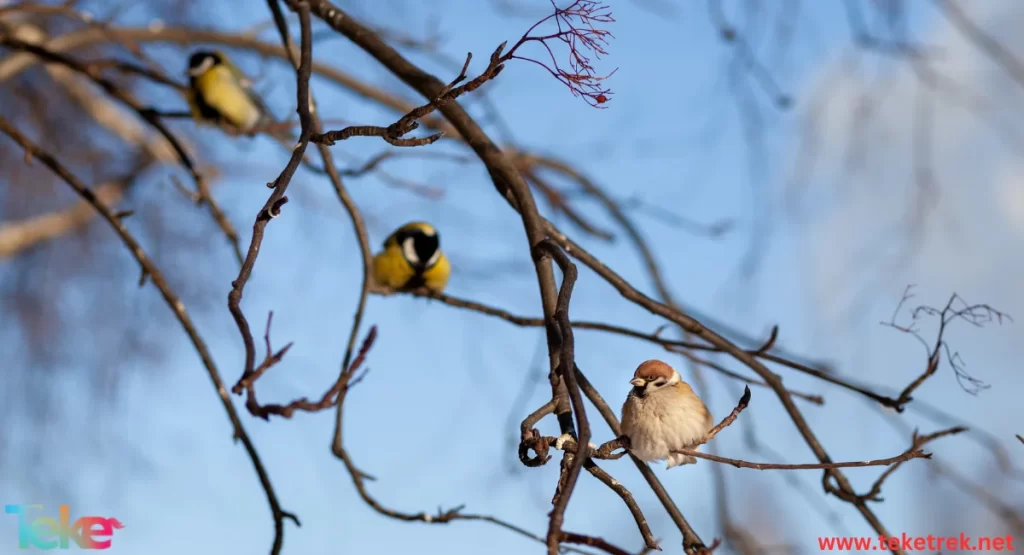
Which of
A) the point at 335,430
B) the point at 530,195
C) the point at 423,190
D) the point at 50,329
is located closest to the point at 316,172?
the point at 423,190

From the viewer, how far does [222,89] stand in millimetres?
3916

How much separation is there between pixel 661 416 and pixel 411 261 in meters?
2.87

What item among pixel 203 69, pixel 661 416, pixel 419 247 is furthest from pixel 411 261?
pixel 661 416

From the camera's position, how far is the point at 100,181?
5383mm

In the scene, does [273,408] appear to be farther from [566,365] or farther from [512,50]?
[512,50]

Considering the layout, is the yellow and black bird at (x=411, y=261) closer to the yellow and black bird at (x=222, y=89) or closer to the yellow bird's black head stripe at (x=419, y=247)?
the yellow bird's black head stripe at (x=419, y=247)

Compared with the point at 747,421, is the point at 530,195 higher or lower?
lower

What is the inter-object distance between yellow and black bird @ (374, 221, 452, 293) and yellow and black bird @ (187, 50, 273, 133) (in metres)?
0.77

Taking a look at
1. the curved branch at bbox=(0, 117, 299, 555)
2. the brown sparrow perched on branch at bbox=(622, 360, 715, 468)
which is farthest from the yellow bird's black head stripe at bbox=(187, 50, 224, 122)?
the brown sparrow perched on branch at bbox=(622, 360, 715, 468)

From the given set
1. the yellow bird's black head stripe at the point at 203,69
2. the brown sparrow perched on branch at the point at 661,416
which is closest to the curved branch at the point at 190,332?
the brown sparrow perched on branch at the point at 661,416

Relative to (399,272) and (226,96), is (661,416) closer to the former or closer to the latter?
(399,272)

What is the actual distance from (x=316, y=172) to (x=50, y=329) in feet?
11.9

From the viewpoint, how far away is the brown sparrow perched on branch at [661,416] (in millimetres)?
1209

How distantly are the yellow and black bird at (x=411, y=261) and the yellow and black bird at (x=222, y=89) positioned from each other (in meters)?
0.77
